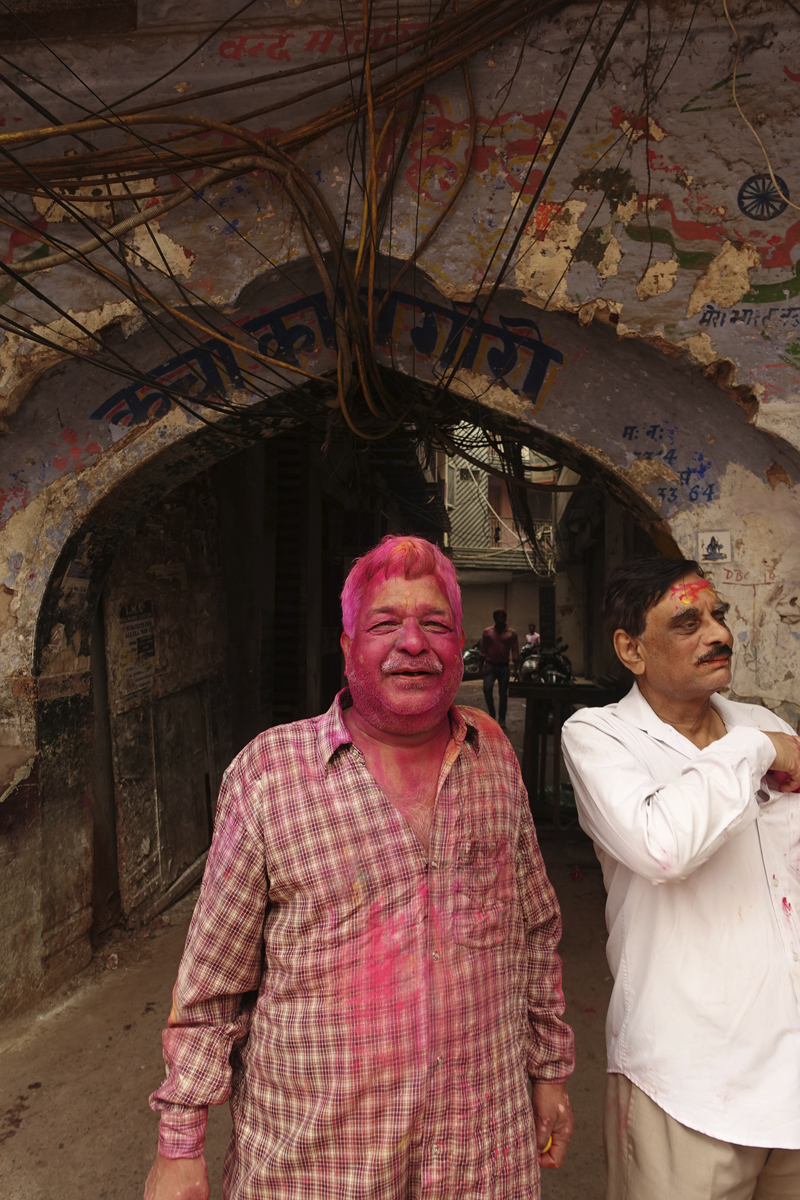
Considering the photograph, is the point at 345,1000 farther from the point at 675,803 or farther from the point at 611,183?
the point at 611,183

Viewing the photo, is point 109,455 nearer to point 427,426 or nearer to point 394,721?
point 427,426

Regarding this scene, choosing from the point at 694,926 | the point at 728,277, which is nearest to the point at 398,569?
the point at 694,926

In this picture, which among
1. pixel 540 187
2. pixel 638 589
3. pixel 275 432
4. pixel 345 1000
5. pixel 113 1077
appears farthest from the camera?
pixel 275 432

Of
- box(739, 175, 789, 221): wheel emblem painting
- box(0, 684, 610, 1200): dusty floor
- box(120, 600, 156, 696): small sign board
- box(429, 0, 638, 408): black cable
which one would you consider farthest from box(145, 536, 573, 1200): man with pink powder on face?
box(120, 600, 156, 696): small sign board

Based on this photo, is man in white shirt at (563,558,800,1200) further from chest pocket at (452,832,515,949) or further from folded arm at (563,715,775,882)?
chest pocket at (452,832,515,949)

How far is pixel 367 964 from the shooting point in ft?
4.72

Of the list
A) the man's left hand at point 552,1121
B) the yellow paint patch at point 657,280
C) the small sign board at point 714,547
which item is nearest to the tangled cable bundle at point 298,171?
the yellow paint patch at point 657,280

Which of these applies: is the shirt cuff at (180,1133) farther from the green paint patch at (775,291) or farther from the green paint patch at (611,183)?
the green paint patch at (611,183)

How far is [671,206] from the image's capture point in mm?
3111

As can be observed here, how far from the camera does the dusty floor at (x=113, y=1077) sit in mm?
2752

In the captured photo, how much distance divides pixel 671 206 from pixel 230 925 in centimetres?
318

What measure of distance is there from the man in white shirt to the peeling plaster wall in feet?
5.80

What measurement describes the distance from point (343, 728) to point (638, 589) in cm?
80

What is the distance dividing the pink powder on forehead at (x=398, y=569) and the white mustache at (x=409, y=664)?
0.15 meters
